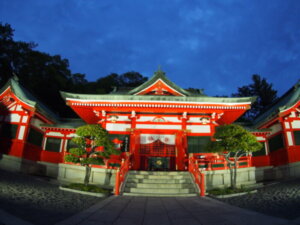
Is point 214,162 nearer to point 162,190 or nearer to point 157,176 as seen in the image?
point 157,176

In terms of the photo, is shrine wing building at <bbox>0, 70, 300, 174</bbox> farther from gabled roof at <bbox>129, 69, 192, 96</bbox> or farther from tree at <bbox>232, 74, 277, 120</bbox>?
tree at <bbox>232, 74, 277, 120</bbox>

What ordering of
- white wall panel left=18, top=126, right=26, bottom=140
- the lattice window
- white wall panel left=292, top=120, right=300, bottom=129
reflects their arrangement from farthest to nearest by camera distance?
white wall panel left=18, top=126, right=26, bottom=140
white wall panel left=292, top=120, right=300, bottom=129
the lattice window

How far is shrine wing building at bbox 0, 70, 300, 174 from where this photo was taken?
1398 centimetres

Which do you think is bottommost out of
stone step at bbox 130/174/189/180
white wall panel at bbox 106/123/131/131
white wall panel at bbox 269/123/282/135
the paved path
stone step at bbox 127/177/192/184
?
the paved path

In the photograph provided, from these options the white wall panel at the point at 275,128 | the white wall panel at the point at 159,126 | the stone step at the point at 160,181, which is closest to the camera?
the stone step at the point at 160,181

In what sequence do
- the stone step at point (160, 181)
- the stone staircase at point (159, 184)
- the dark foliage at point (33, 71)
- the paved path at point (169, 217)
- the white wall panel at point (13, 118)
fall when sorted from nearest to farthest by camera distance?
the paved path at point (169, 217) < the stone staircase at point (159, 184) < the stone step at point (160, 181) < the white wall panel at point (13, 118) < the dark foliage at point (33, 71)

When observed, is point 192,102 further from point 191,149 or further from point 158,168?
point 158,168

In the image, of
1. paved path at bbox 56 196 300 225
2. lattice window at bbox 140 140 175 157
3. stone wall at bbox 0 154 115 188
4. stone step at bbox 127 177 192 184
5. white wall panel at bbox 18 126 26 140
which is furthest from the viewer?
white wall panel at bbox 18 126 26 140

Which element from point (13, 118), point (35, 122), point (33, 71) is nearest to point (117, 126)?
point (35, 122)

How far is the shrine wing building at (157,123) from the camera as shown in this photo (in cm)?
1398

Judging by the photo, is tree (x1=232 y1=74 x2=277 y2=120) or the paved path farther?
tree (x1=232 y1=74 x2=277 y2=120)

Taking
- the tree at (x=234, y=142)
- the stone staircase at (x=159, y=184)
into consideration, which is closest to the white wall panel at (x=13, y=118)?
the stone staircase at (x=159, y=184)

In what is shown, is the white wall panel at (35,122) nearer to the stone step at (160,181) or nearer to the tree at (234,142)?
the stone step at (160,181)

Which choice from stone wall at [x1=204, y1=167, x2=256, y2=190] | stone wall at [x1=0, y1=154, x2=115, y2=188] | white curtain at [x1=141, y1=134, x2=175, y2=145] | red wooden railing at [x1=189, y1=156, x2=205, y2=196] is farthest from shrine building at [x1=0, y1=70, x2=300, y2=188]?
red wooden railing at [x1=189, y1=156, x2=205, y2=196]
